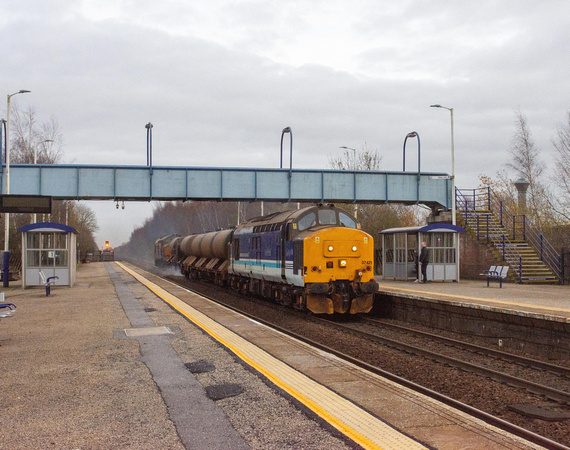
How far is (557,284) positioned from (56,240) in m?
21.8

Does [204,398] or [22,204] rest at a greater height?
[22,204]

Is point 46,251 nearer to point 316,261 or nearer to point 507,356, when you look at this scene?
point 316,261

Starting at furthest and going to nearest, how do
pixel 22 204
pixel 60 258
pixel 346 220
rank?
pixel 60 258, pixel 22 204, pixel 346 220

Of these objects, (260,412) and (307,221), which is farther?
(307,221)

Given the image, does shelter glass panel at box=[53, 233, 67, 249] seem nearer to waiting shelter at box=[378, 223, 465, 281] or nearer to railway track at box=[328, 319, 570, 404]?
waiting shelter at box=[378, 223, 465, 281]

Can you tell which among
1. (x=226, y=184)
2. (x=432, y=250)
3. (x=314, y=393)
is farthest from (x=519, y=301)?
(x=226, y=184)

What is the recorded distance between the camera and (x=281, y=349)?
34.5 feet

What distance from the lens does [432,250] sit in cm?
2450

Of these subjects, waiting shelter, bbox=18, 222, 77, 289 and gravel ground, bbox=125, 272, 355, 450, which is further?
waiting shelter, bbox=18, 222, 77, 289

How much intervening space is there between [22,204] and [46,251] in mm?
2388

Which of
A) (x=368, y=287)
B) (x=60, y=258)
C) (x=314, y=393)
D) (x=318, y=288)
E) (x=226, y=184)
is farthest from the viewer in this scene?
(x=226, y=184)

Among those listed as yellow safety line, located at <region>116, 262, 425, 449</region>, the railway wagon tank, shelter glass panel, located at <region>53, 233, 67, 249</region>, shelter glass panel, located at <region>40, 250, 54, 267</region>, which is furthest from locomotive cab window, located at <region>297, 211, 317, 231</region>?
the railway wagon tank

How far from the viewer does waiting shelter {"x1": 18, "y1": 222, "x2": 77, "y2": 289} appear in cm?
2478

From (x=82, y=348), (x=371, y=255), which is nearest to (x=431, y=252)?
(x=371, y=255)
